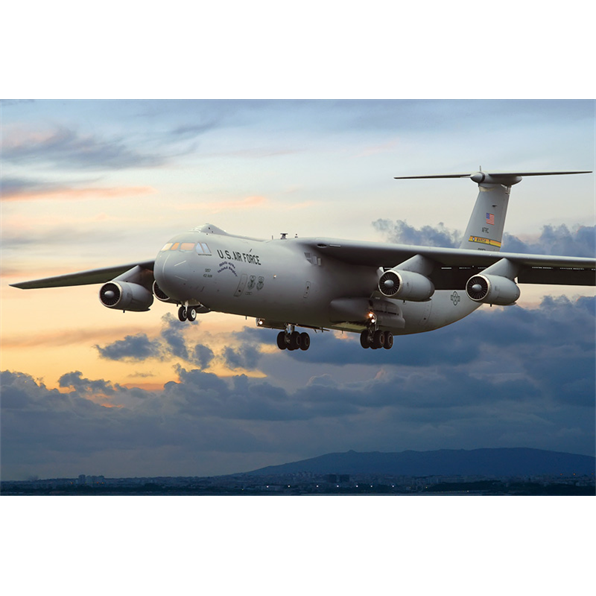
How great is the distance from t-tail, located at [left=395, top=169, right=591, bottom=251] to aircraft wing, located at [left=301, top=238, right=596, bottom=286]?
430 cm

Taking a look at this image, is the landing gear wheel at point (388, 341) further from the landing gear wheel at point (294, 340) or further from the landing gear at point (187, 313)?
the landing gear at point (187, 313)

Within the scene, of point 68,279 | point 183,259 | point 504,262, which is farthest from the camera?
point 68,279

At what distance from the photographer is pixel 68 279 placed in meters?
25.1

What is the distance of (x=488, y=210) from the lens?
27.2 meters

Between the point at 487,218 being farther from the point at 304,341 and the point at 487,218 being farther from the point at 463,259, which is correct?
the point at 304,341

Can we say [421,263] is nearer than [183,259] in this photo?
No

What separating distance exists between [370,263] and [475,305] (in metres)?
5.29

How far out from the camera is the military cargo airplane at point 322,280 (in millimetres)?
19016

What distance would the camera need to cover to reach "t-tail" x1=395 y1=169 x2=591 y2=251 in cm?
2695

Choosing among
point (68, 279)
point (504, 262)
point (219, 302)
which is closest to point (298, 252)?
point (219, 302)

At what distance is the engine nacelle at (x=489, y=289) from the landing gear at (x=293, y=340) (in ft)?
19.2

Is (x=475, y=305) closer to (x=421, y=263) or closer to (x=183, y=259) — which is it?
(x=421, y=263)

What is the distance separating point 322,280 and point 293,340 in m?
3.11

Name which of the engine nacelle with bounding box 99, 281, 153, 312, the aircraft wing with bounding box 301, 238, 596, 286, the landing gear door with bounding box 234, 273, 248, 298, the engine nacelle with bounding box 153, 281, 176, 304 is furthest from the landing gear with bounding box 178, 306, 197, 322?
A: the aircraft wing with bounding box 301, 238, 596, 286
